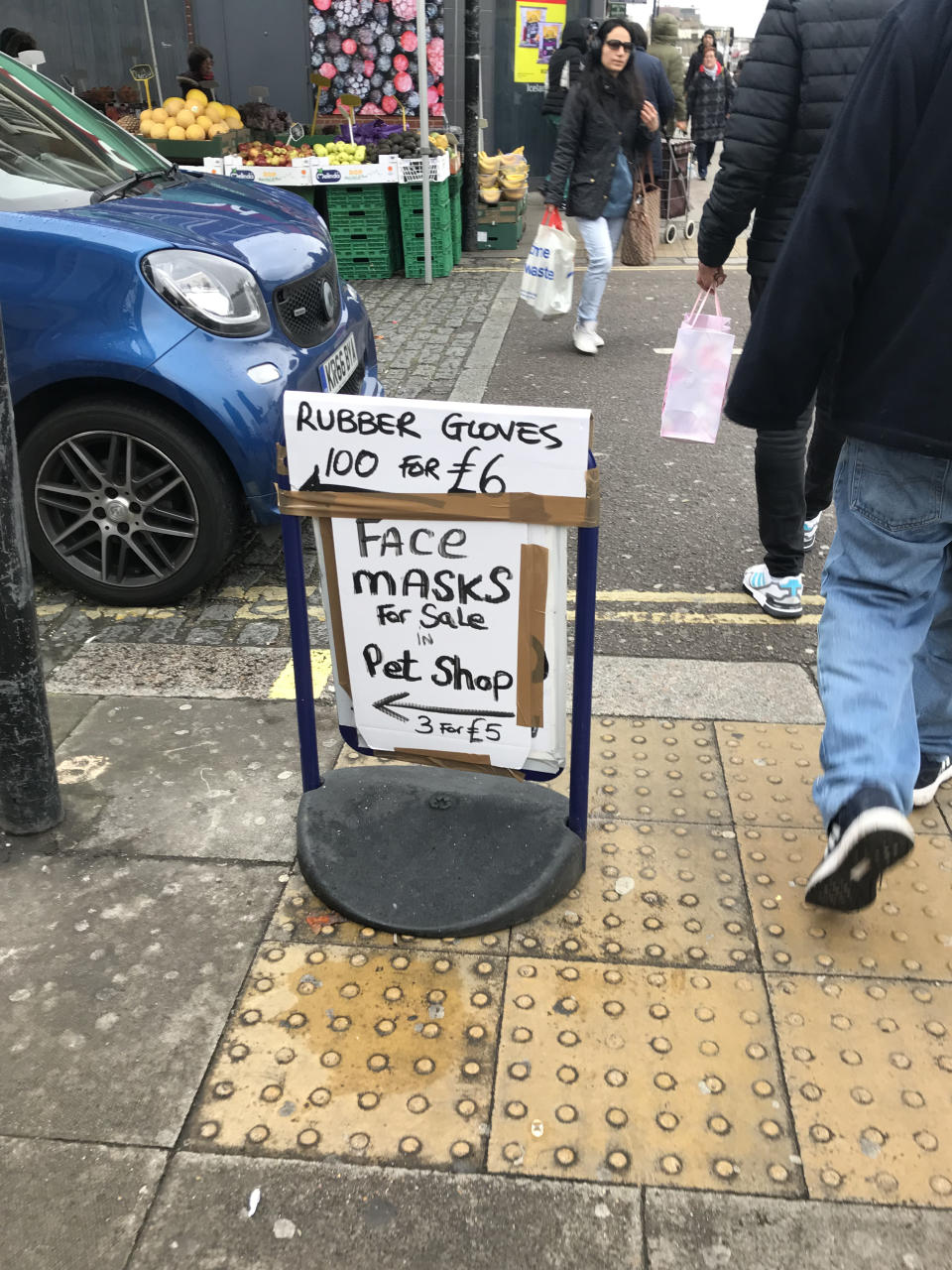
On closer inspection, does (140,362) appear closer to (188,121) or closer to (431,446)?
(431,446)

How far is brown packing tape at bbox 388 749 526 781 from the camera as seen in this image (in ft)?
8.78

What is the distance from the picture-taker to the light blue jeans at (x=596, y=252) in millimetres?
7531

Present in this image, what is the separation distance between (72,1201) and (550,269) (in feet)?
21.3

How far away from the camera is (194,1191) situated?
1.97 m

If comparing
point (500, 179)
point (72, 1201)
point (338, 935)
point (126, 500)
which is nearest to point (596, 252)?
point (126, 500)

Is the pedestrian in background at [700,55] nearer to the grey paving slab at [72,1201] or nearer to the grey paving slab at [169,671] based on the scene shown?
the grey paving slab at [169,671]

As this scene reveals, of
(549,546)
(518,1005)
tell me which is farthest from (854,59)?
(518,1005)

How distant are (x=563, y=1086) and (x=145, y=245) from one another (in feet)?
10.3

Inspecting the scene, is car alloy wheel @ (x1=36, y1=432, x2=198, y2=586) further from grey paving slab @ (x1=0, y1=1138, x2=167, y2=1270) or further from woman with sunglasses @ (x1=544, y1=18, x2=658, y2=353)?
woman with sunglasses @ (x1=544, y1=18, x2=658, y2=353)

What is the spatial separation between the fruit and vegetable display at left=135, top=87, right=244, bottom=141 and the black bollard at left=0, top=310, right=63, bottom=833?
8420mm

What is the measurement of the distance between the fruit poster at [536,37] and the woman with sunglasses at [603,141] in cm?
655

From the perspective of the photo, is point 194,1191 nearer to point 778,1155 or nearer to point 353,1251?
point 353,1251

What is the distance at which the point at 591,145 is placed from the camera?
23.9 ft

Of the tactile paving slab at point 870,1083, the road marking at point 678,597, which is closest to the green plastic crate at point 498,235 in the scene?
the road marking at point 678,597
